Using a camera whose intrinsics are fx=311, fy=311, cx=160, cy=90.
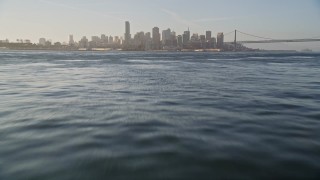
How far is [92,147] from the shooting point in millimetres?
6371

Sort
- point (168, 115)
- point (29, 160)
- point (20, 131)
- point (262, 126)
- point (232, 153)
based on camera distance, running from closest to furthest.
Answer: point (29, 160)
point (232, 153)
point (20, 131)
point (262, 126)
point (168, 115)

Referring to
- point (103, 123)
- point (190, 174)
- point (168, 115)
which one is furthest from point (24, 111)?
point (190, 174)

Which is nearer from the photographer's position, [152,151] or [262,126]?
[152,151]

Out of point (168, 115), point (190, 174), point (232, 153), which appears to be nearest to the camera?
point (190, 174)

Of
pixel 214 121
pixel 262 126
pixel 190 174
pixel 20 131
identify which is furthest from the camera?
pixel 214 121

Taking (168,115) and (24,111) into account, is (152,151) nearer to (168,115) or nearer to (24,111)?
(168,115)

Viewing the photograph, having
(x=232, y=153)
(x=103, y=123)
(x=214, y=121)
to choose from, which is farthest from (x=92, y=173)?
(x=214, y=121)

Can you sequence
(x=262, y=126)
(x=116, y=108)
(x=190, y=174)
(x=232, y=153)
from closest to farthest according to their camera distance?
1. (x=190, y=174)
2. (x=232, y=153)
3. (x=262, y=126)
4. (x=116, y=108)

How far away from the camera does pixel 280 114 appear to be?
9703 millimetres

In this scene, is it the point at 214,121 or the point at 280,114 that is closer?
the point at 214,121

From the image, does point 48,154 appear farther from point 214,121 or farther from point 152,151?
point 214,121

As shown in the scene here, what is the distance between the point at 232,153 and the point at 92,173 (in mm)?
2669

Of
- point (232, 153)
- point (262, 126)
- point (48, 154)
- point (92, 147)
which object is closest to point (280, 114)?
point (262, 126)

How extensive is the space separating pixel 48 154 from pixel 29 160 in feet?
1.30
